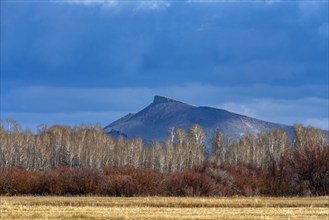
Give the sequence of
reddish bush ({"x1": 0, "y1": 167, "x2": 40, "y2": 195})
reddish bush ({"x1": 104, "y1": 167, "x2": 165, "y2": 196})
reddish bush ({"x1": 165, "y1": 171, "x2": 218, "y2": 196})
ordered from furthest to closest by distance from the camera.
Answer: reddish bush ({"x1": 0, "y1": 167, "x2": 40, "y2": 195}), reddish bush ({"x1": 165, "y1": 171, "x2": 218, "y2": 196}), reddish bush ({"x1": 104, "y1": 167, "x2": 165, "y2": 196})

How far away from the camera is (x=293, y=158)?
3191 inches

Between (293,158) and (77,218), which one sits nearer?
(77,218)

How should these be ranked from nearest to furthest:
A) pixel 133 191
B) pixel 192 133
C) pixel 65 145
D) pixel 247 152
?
pixel 133 191 < pixel 65 145 < pixel 247 152 < pixel 192 133

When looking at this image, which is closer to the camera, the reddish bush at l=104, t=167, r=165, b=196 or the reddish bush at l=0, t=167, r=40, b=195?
the reddish bush at l=104, t=167, r=165, b=196

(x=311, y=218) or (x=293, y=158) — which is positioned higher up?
(x=293, y=158)

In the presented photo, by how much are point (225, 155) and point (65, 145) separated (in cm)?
4461

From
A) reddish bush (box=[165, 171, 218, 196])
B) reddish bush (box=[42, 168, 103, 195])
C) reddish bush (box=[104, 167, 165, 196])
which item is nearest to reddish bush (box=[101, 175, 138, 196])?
reddish bush (box=[104, 167, 165, 196])

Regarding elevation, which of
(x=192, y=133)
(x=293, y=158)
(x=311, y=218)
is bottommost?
(x=311, y=218)

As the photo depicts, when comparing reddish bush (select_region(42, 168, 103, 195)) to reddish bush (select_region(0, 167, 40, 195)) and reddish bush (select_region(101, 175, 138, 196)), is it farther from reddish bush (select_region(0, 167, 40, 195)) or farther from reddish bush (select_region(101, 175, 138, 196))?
reddish bush (select_region(101, 175, 138, 196))

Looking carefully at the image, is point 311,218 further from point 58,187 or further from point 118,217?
point 58,187

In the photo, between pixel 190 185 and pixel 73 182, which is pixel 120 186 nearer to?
pixel 73 182

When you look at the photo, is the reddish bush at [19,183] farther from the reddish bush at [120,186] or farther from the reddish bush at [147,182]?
the reddish bush at [147,182]

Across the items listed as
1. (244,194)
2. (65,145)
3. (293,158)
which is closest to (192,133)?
(65,145)

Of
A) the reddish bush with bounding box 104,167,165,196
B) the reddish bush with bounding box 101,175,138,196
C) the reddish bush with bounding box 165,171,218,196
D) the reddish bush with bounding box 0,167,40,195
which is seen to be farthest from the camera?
the reddish bush with bounding box 0,167,40,195
